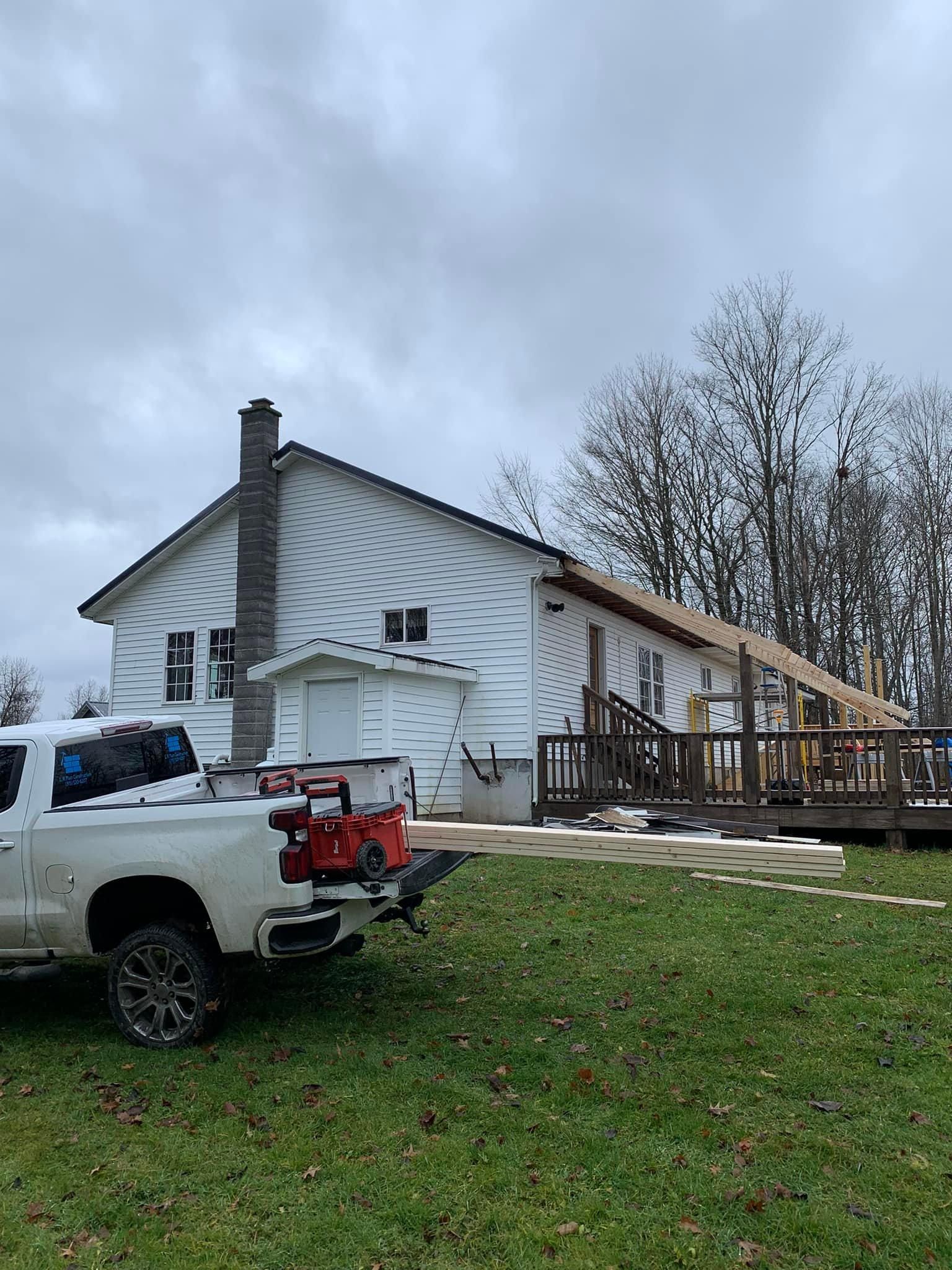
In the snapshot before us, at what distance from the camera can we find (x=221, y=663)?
18797mm

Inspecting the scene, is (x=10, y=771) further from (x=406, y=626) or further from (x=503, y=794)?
(x=406, y=626)

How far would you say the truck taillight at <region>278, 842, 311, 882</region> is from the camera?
15.5ft

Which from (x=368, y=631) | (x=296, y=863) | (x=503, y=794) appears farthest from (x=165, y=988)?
(x=368, y=631)

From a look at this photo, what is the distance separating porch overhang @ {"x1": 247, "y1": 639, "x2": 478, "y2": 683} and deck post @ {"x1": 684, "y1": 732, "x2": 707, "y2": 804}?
3910 millimetres

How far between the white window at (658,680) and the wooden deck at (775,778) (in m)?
4.98

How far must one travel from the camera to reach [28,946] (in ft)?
17.1

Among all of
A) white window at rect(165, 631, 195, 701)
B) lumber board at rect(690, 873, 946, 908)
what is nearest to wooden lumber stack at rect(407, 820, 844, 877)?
lumber board at rect(690, 873, 946, 908)

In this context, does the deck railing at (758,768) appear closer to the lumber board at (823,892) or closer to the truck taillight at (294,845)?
the lumber board at (823,892)

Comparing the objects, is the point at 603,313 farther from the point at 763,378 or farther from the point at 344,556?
the point at 344,556

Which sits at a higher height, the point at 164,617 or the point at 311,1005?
the point at 164,617

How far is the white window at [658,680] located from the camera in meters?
21.4

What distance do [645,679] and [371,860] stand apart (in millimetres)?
16567

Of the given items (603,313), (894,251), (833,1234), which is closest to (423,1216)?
(833,1234)

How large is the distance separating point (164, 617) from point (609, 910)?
46.3 feet
